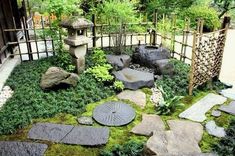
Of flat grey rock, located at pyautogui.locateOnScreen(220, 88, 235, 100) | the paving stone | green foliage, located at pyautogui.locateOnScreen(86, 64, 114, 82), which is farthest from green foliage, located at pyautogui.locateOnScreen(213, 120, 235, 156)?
green foliage, located at pyautogui.locateOnScreen(86, 64, 114, 82)

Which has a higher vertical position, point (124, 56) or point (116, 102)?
point (124, 56)

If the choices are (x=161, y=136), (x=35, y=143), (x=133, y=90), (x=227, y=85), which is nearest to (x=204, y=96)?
(x=227, y=85)

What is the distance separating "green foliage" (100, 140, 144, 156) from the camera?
3.96m

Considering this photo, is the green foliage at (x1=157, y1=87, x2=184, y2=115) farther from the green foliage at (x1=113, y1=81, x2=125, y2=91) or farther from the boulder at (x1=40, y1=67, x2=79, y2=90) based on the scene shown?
the boulder at (x1=40, y1=67, x2=79, y2=90)

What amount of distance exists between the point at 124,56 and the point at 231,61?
4431 mm

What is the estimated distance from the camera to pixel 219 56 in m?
6.75

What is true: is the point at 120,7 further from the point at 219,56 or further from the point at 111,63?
the point at 219,56

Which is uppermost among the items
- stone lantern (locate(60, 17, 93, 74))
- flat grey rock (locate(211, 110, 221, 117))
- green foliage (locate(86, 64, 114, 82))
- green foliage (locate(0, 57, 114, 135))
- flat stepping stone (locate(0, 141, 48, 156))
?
stone lantern (locate(60, 17, 93, 74))

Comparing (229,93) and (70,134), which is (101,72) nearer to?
(70,134)

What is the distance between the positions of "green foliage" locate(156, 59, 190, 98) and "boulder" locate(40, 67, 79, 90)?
7.62 ft

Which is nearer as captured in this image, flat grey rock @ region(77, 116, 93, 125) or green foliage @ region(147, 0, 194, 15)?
flat grey rock @ region(77, 116, 93, 125)

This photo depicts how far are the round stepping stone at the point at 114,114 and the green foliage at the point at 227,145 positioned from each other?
5.65 ft

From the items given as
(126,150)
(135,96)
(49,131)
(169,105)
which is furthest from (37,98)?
(169,105)

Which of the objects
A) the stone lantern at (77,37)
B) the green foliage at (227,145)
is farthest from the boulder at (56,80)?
the green foliage at (227,145)
